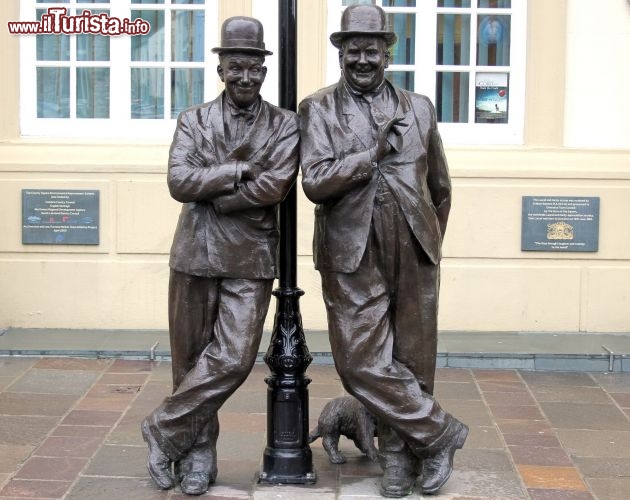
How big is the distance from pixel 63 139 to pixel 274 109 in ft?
15.0

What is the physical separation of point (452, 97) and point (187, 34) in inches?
88.1

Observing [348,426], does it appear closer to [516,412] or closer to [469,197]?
[516,412]

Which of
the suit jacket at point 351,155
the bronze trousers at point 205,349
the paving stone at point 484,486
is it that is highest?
the suit jacket at point 351,155

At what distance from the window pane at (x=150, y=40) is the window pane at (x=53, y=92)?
594 millimetres

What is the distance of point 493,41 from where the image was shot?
10.3 m

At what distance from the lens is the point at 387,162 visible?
577cm

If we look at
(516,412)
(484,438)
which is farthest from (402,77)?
(484,438)

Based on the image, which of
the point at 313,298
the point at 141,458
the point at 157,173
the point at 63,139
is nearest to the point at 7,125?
the point at 63,139

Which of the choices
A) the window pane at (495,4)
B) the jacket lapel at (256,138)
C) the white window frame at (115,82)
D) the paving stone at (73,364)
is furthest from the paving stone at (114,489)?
the window pane at (495,4)

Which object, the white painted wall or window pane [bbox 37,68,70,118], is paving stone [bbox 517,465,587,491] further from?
window pane [bbox 37,68,70,118]

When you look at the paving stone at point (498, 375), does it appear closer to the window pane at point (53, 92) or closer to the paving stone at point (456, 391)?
the paving stone at point (456, 391)

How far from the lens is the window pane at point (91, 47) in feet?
33.9

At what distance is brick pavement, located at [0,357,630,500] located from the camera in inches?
238

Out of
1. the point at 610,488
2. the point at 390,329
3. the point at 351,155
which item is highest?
the point at 351,155
